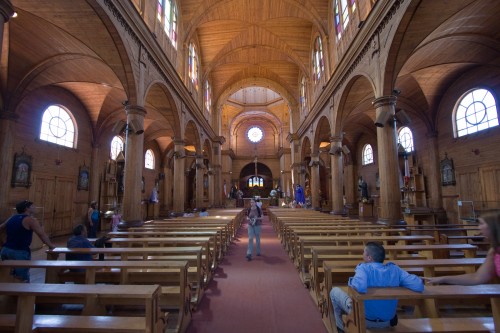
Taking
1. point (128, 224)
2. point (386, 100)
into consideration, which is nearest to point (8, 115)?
→ point (128, 224)

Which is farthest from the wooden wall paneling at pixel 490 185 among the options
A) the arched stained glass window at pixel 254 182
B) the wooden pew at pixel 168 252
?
the arched stained glass window at pixel 254 182

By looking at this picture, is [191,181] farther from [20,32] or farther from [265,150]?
[20,32]

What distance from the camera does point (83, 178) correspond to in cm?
1473

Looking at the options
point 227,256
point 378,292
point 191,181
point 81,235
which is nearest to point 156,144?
point 191,181

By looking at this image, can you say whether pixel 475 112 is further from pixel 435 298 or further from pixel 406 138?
pixel 435 298

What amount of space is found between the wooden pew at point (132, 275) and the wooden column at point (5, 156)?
8.53 metres

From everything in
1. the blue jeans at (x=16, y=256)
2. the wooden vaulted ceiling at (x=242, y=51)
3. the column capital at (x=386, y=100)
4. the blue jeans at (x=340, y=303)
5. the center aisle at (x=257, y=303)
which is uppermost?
the wooden vaulted ceiling at (x=242, y=51)

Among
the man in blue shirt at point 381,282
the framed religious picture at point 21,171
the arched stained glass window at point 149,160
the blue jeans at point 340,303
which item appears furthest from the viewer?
the arched stained glass window at point 149,160

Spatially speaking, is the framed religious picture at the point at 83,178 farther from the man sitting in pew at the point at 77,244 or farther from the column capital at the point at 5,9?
the column capital at the point at 5,9

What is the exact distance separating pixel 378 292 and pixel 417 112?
15953mm

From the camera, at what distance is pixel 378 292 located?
2156 mm

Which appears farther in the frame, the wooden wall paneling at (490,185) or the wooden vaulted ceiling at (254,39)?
the wooden vaulted ceiling at (254,39)

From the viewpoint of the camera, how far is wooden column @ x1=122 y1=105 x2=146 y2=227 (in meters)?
8.61

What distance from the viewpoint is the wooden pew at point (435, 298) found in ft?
6.99
